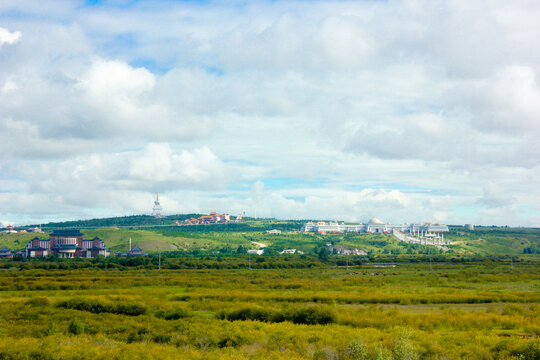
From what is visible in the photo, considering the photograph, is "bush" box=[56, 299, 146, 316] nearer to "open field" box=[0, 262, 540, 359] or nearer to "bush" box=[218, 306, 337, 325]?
"open field" box=[0, 262, 540, 359]

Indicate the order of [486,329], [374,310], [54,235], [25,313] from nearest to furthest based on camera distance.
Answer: [486,329]
[25,313]
[374,310]
[54,235]

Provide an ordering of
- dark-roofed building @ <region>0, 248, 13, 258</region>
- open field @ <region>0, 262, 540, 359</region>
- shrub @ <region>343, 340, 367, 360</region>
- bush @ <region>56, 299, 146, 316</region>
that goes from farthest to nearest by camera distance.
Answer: dark-roofed building @ <region>0, 248, 13, 258</region>, bush @ <region>56, 299, 146, 316</region>, open field @ <region>0, 262, 540, 359</region>, shrub @ <region>343, 340, 367, 360</region>

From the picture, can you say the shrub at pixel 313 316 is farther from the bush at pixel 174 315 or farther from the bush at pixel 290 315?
the bush at pixel 174 315

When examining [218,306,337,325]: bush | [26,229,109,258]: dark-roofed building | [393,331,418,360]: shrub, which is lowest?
[26,229,109,258]: dark-roofed building

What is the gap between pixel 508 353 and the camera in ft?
91.7

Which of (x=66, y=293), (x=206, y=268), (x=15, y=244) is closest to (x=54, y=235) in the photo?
(x=15, y=244)

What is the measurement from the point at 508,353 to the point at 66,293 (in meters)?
54.4

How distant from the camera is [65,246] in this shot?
16438cm

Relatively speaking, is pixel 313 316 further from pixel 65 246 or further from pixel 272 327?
pixel 65 246

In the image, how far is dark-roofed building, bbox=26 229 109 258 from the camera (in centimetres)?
16150

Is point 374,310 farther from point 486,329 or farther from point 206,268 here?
point 206,268

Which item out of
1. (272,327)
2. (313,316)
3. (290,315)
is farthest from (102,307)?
(313,316)

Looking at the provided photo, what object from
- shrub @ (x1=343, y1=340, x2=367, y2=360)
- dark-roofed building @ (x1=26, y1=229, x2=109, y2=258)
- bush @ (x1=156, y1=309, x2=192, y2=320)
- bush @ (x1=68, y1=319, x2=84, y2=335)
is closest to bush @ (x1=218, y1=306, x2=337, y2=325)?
bush @ (x1=156, y1=309, x2=192, y2=320)

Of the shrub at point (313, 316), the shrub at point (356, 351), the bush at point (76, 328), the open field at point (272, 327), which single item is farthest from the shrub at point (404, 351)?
the bush at point (76, 328)
